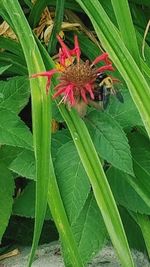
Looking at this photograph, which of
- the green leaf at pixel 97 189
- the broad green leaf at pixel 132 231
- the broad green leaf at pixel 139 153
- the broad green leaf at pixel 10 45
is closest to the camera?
the green leaf at pixel 97 189

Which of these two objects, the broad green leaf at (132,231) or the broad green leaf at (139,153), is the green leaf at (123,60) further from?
the broad green leaf at (132,231)

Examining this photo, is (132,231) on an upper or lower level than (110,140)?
lower

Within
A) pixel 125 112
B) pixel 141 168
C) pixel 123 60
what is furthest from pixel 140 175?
pixel 123 60

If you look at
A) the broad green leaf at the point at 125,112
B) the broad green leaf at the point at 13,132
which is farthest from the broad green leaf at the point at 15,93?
the broad green leaf at the point at 125,112

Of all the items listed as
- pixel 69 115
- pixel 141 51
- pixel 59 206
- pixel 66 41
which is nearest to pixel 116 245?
pixel 59 206

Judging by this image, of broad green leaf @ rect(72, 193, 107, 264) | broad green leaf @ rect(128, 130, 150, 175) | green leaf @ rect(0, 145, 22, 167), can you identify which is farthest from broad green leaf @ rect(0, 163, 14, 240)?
broad green leaf @ rect(128, 130, 150, 175)

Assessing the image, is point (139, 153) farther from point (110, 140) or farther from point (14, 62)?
point (14, 62)
